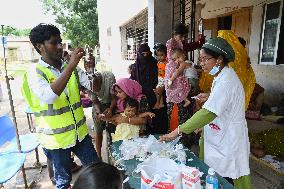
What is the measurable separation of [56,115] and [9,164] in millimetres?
1259

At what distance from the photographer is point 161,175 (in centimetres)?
161

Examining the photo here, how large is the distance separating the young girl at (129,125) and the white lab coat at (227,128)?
3.10ft

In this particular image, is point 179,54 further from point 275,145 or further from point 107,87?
point 275,145

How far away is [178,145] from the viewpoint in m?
2.26

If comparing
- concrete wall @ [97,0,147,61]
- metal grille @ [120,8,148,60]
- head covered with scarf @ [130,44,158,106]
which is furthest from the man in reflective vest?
metal grille @ [120,8,148,60]

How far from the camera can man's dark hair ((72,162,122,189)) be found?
1236mm

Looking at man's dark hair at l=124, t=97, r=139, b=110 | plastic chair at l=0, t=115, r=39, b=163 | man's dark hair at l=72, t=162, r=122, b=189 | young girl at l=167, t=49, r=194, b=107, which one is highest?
young girl at l=167, t=49, r=194, b=107

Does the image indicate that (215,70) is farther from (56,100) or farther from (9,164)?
(9,164)

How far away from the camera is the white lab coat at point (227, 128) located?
75.4 inches

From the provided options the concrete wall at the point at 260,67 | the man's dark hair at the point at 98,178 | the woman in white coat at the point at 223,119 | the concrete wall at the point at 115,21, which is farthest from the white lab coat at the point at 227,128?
the concrete wall at the point at 115,21

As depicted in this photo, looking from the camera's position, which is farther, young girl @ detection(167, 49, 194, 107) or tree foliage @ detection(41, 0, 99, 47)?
tree foliage @ detection(41, 0, 99, 47)

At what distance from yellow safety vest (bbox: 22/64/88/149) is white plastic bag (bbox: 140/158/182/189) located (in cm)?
89

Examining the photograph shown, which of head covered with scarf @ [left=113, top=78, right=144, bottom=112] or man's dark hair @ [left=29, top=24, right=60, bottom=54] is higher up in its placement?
man's dark hair @ [left=29, top=24, right=60, bottom=54]

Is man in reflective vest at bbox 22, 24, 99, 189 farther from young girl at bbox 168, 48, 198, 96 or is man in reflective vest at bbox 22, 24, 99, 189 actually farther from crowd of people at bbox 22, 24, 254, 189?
young girl at bbox 168, 48, 198, 96
